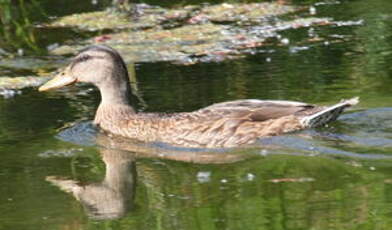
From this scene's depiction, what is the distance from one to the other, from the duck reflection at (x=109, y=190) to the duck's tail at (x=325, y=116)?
164cm

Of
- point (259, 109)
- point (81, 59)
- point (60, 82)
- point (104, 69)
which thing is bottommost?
point (259, 109)

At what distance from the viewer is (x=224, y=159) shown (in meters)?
9.16

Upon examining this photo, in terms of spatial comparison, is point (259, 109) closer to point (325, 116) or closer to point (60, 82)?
point (325, 116)

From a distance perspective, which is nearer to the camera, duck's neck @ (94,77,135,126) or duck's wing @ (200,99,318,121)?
duck's wing @ (200,99,318,121)

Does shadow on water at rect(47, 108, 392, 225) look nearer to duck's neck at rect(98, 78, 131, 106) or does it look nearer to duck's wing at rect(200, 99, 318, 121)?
duck's wing at rect(200, 99, 318, 121)

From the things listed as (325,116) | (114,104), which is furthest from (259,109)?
(114,104)

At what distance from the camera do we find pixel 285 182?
7.97m

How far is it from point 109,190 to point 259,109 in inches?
80.9

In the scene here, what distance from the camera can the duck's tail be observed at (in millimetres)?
9523

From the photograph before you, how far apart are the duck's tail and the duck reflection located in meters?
1.64

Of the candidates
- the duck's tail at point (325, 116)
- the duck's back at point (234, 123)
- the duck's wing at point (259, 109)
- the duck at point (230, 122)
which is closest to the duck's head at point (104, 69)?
the duck at point (230, 122)

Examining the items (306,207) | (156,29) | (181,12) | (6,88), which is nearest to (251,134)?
(306,207)

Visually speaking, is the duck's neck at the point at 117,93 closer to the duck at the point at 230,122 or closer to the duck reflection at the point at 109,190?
the duck at the point at 230,122

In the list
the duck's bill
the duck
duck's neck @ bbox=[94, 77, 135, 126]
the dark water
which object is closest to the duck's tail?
the duck
